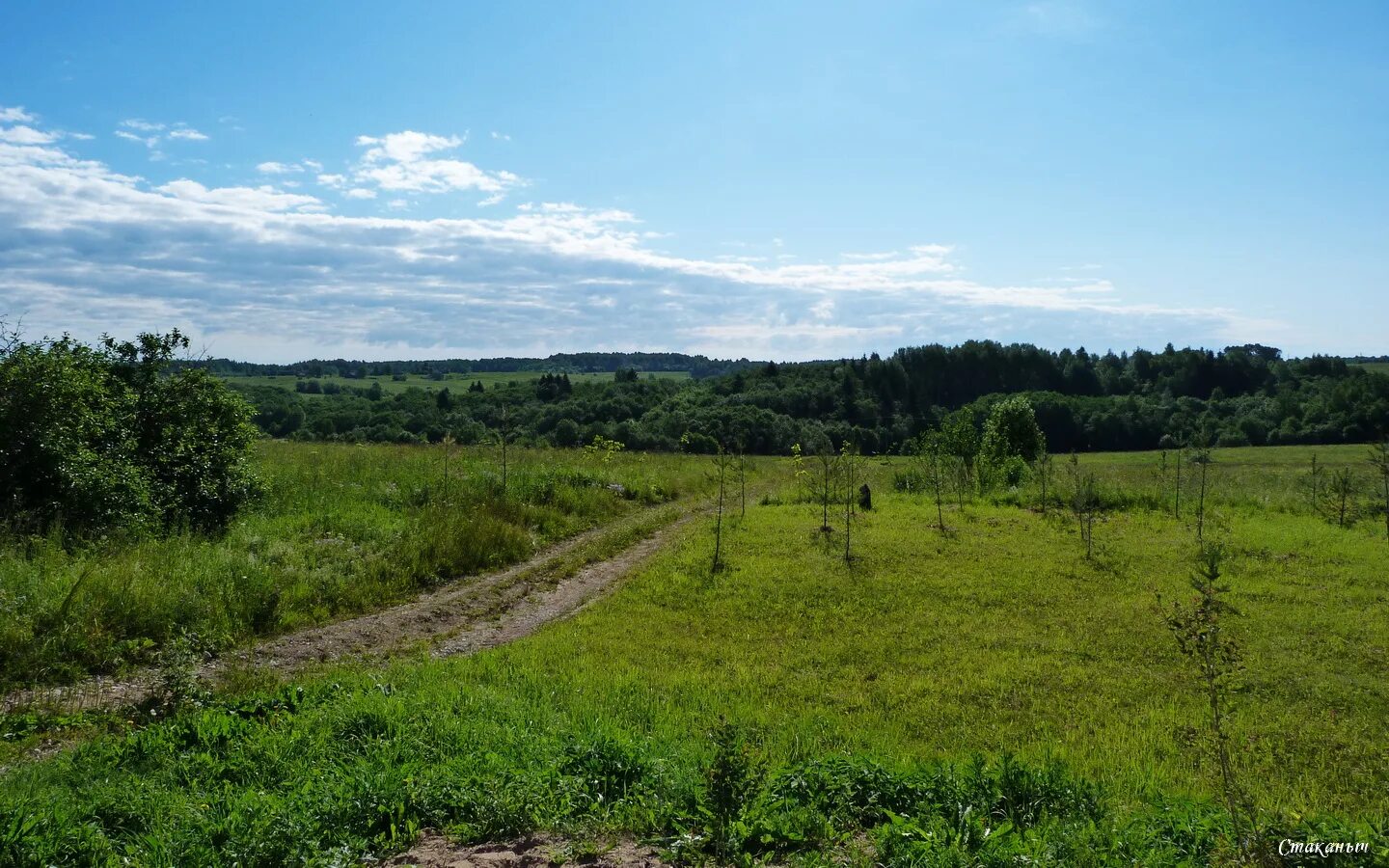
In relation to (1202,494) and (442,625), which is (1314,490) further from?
(442,625)

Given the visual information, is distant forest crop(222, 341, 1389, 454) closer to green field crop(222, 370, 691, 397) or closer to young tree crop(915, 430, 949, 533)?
green field crop(222, 370, 691, 397)

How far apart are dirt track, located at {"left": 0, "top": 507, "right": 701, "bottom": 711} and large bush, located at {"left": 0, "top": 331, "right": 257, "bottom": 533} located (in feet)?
13.5

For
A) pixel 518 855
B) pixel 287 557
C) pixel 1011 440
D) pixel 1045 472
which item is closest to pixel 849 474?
pixel 1045 472

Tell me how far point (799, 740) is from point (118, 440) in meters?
11.6

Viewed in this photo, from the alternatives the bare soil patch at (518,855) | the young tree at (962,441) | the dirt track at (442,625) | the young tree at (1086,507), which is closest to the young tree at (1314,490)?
the young tree at (1086,507)

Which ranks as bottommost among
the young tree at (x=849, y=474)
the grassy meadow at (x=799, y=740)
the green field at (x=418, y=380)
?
the grassy meadow at (x=799, y=740)

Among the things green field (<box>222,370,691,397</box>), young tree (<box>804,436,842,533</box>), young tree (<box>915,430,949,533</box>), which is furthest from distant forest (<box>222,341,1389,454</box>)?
young tree (<box>804,436,842,533</box>)

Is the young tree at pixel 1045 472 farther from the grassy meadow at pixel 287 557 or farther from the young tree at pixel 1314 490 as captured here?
the grassy meadow at pixel 287 557

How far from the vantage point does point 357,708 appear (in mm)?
6234

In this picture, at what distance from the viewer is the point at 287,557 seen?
11430mm

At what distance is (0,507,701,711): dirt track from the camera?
24.3ft

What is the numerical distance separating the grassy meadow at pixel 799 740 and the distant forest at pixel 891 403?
76.7ft

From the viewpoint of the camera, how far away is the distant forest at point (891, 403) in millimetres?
45969

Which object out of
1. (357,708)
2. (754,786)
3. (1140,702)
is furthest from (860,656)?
(357,708)
